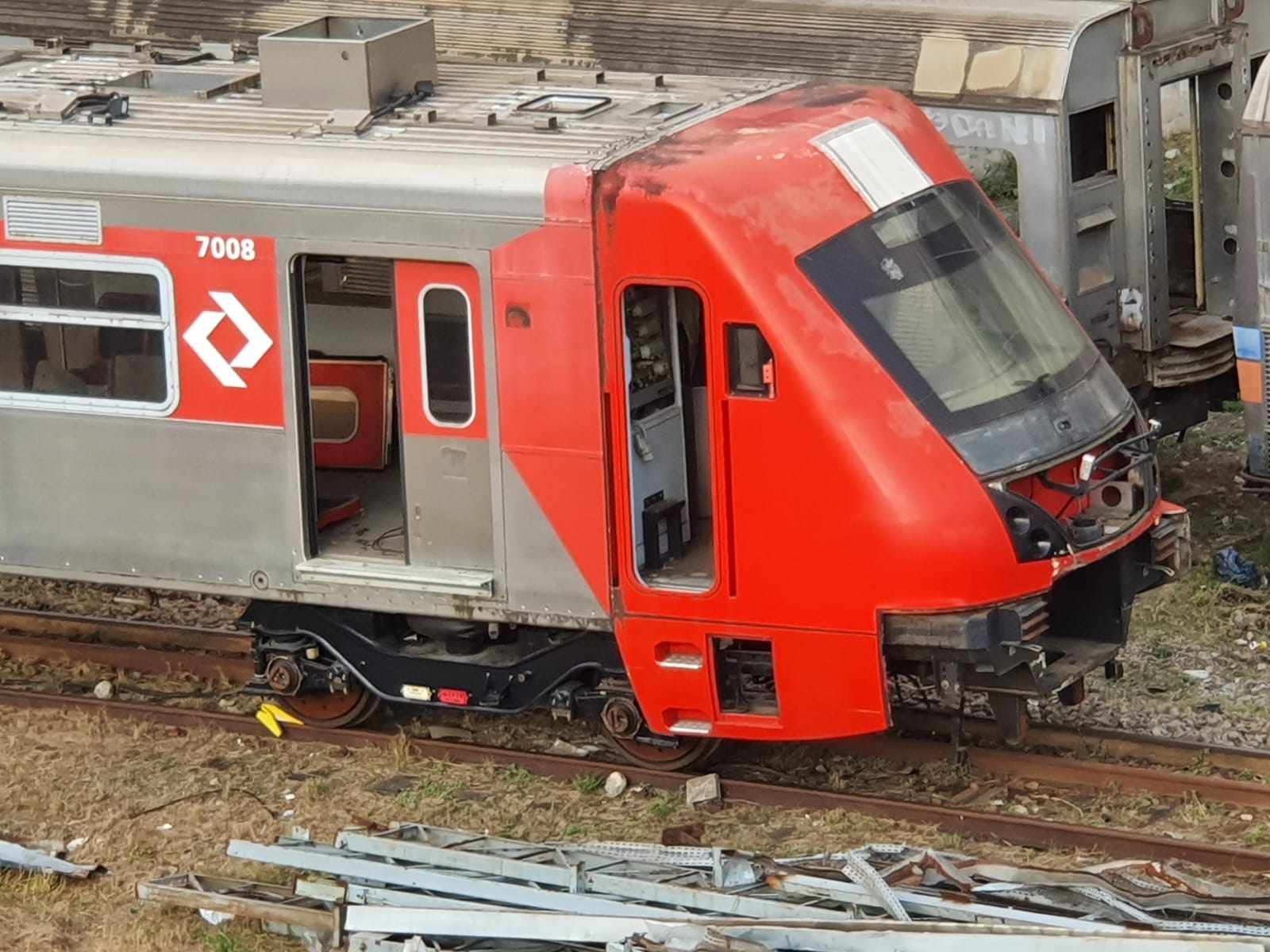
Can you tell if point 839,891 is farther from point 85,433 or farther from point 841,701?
point 85,433

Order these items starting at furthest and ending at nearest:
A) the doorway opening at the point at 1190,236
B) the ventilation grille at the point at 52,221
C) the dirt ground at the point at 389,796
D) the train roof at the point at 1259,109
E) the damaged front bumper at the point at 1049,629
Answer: the doorway opening at the point at 1190,236 → the train roof at the point at 1259,109 → the ventilation grille at the point at 52,221 → the dirt ground at the point at 389,796 → the damaged front bumper at the point at 1049,629

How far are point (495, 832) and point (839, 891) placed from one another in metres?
2.11

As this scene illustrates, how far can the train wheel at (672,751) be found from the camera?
34.8 feet

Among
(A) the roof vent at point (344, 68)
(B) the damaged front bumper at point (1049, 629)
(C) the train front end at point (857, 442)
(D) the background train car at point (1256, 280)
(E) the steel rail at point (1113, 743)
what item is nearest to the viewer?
(C) the train front end at point (857, 442)

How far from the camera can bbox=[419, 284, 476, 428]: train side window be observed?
9.97m

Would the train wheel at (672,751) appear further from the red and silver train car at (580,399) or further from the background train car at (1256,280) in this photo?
the background train car at (1256,280)

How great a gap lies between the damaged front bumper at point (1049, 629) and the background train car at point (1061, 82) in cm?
298

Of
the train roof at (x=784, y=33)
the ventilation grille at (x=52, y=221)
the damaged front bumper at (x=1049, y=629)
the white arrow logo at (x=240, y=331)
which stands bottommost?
the damaged front bumper at (x=1049, y=629)

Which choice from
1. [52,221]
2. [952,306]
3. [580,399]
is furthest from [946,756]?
[52,221]

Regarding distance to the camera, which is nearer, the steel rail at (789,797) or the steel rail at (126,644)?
the steel rail at (789,797)

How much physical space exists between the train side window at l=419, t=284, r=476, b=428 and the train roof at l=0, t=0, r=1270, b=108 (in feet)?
13.2

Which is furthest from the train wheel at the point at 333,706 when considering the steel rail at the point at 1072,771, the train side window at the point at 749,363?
the train side window at the point at 749,363

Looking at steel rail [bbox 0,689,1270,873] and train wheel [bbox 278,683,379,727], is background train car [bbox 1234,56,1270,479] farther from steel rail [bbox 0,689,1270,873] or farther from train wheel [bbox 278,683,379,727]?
train wheel [bbox 278,683,379,727]

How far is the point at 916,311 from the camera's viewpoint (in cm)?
960
